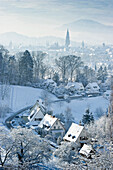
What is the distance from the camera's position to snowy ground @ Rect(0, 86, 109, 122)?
2883cm

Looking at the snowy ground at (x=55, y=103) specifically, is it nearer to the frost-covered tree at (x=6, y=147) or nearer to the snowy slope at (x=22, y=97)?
the snowy slope at (x=22, y=97)

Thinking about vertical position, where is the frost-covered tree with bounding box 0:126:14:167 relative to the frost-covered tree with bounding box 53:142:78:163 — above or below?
above

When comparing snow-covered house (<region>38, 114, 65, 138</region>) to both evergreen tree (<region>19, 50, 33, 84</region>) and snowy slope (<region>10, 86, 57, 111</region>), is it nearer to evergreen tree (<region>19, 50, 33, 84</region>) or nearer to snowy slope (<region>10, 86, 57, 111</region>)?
snowy slope (<region>10, 86, 57, 111</region>)

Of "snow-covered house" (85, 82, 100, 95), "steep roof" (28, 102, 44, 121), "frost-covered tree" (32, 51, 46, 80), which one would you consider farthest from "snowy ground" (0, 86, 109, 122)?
"frost-covered tree" (32, 51, 46, 80)

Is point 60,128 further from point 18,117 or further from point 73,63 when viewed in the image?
point 73,63

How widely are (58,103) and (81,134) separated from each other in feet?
39.0

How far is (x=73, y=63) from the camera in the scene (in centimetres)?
4478

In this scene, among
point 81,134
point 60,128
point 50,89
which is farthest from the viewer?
point 50,89

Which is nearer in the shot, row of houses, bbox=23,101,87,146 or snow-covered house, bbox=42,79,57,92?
row of houses, bbox=23,101,87,146

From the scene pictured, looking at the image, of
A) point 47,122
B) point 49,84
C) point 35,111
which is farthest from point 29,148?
point 49,84

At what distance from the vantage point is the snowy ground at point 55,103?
28828mm

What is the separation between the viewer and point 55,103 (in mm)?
30578

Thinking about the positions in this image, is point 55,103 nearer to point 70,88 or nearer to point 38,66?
point 70,88

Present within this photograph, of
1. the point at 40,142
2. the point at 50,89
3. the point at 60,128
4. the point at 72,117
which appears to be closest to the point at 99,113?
the point at 72,117
